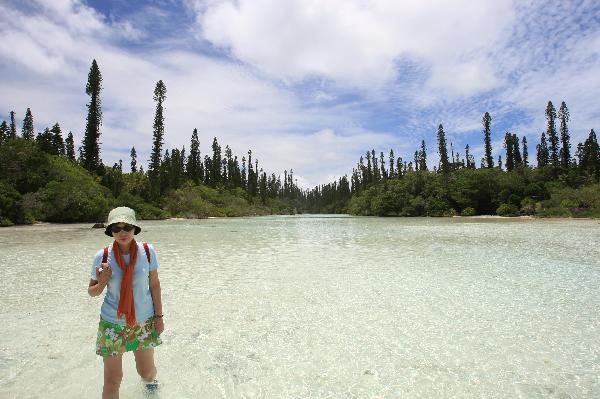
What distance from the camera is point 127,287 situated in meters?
3.19

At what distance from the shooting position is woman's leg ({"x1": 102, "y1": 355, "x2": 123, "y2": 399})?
10.5ft

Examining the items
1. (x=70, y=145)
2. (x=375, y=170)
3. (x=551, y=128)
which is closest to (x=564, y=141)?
(x=551, y=128)

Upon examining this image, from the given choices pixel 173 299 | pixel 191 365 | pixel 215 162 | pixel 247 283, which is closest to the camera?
pixel 191 365

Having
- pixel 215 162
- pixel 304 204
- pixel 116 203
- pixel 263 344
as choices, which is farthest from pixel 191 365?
pixel 304 204

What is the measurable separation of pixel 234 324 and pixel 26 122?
9569 centimetres

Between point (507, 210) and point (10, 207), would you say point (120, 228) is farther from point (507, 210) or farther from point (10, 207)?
point (507, 210)

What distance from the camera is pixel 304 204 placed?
176000 mm

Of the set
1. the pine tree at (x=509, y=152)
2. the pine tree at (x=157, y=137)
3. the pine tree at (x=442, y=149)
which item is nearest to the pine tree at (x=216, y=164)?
the pine tree at (x=157, y=137)

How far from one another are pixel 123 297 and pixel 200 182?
78.5 m

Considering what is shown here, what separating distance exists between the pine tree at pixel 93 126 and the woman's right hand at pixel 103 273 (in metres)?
53.8

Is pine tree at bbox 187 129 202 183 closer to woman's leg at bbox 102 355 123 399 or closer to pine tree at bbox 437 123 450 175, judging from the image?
pine tree at bbox 437 123 450 175

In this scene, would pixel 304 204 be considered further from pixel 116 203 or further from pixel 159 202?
pixel 116 203

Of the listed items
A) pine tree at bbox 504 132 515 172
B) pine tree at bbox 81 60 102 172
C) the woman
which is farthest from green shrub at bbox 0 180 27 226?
pine tree at bbox 504 132 515 172

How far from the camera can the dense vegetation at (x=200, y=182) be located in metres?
34.9
